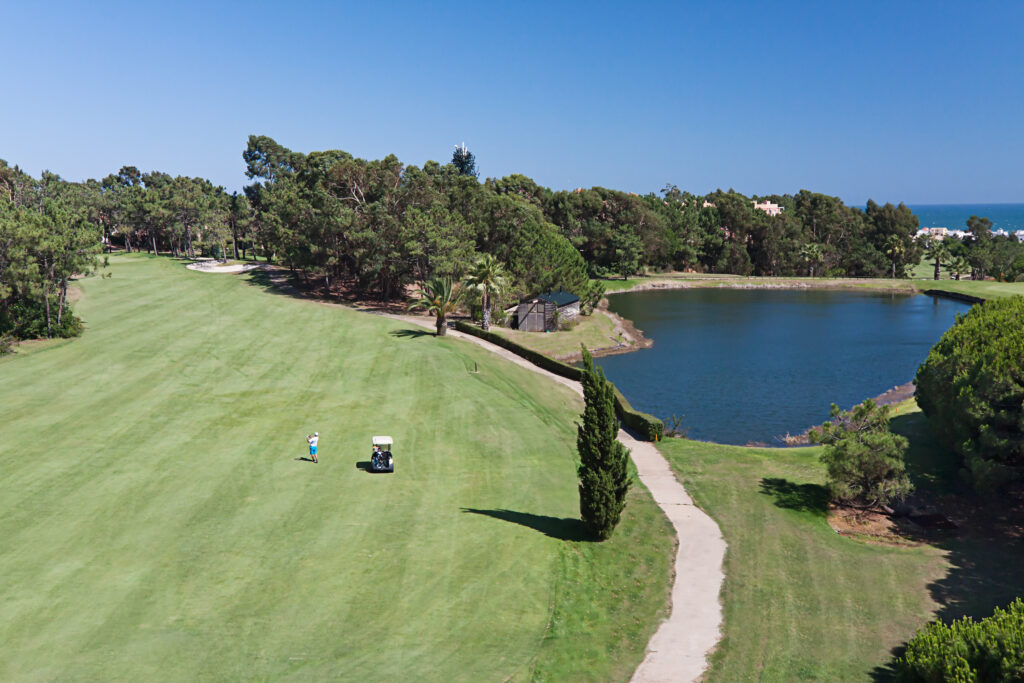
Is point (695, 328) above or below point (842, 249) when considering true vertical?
below

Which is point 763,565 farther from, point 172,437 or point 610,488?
point 172,437

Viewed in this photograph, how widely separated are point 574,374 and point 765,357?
32.9 meters

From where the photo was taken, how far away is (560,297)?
8044cm

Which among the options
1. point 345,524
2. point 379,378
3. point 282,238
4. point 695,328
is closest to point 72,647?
point 345,524

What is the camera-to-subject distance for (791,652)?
62.5 feet

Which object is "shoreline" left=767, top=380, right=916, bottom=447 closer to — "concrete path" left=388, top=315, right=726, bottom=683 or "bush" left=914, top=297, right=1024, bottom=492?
"bush" left=914, top=297, right=1024, bottom=492

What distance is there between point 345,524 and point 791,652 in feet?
54.2

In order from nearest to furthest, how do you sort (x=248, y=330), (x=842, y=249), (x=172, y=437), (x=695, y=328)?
(x=172, y=437), (x=248, y=330), (x=695, y=328), (x=842, y=249)

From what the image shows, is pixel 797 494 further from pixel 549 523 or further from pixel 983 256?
pixel 983 256

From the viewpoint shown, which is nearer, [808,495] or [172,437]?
[808,495]

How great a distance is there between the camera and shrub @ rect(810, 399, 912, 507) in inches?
1090

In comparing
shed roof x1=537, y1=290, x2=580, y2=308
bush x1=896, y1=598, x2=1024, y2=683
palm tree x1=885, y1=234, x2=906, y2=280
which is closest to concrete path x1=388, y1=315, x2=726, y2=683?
bush x1=896, y1=598, x2=1024, y2=683

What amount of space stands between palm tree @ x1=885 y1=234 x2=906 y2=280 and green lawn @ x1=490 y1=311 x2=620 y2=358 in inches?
3736

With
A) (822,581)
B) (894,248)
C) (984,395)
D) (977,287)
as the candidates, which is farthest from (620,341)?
(894,248)
